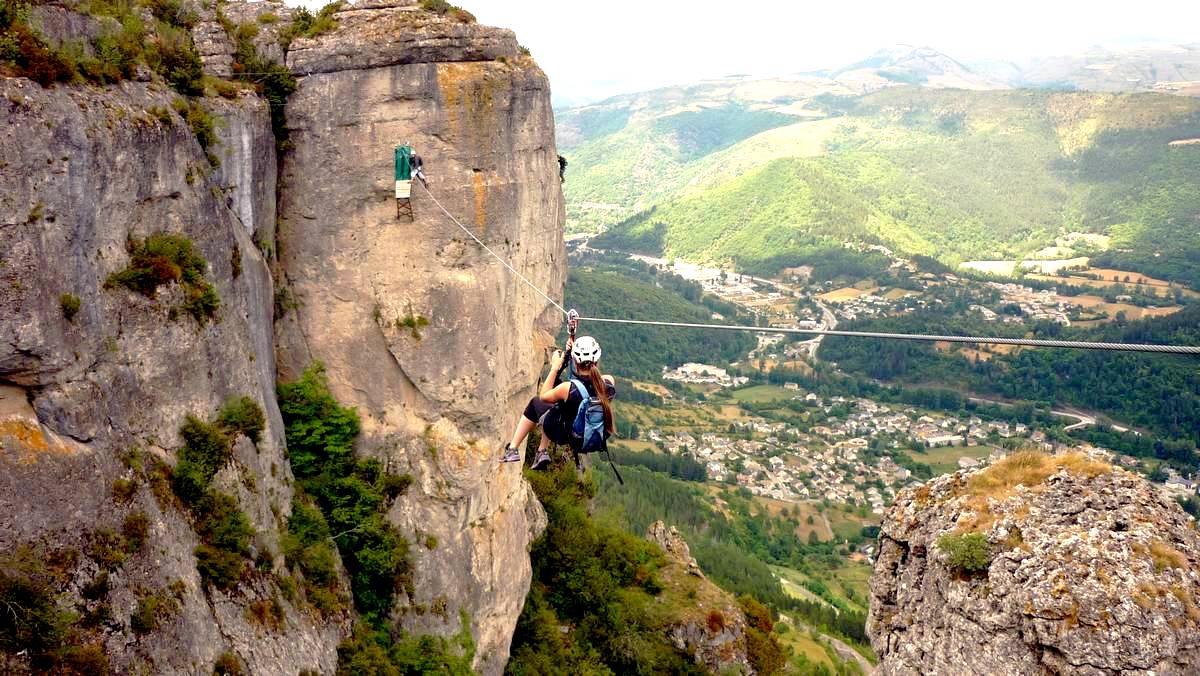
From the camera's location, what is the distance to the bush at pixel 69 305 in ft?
39.6

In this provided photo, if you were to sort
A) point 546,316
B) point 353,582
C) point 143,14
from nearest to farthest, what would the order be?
point 143,14 < point 353,582 < point 546,316

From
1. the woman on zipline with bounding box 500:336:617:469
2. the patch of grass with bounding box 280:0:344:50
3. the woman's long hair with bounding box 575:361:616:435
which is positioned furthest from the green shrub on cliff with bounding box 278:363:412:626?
the woman's long hair with bounding box 575:361:616:435

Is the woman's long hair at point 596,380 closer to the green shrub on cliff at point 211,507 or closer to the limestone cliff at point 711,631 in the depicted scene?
the green shrub on cliff at point 211,507

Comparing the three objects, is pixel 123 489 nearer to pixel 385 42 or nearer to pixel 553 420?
pixel 553 420

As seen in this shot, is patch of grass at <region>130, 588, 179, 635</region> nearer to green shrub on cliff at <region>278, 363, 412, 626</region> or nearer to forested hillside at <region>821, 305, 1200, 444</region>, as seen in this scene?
green shrub on cliff at <region>278, 363, 412, 626</region>

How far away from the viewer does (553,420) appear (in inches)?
532

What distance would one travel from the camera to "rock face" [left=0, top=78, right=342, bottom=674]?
452 inches

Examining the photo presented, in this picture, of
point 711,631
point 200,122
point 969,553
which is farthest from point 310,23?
point 711,631

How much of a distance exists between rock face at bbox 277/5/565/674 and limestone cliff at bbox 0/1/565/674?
6 centimetres

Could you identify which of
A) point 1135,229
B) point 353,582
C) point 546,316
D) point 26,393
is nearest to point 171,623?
point 26,393

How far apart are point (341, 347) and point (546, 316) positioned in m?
6.62

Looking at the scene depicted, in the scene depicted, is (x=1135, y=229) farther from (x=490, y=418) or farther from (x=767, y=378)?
(x=490, y=418)

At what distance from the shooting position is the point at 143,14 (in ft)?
53.0

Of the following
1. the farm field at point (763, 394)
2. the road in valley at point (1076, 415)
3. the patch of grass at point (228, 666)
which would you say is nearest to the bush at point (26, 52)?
the patch of grass at point (228, 666)
